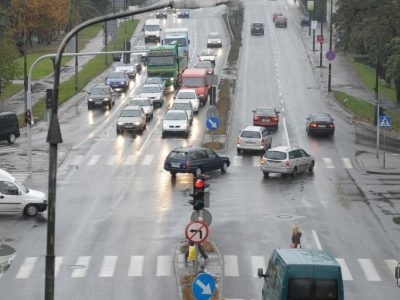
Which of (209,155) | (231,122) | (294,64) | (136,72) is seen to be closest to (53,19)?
(136,72)

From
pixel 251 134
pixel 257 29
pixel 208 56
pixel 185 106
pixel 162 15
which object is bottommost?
pixel 251 134

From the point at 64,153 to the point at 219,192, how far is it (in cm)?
1377

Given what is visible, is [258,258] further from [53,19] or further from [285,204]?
[53,19]

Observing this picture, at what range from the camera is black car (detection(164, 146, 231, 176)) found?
49719mm

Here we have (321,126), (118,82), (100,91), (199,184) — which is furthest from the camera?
(118,82)

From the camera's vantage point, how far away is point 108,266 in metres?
32.8

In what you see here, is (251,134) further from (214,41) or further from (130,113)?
(214,41)

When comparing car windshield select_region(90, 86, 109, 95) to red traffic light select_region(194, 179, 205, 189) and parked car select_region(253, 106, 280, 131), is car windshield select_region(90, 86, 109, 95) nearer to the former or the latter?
parked car select_region(253, 106, 280, 131)

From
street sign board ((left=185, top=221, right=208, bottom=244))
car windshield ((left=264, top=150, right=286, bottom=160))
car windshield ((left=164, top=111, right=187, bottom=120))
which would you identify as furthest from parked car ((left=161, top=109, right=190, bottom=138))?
street sign board ((left=185, top=221, right=208, bottom=244))

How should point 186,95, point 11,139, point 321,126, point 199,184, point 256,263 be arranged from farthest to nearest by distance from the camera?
point 186,95, point 321,126, point 11,139, point 256,263, point 199,184

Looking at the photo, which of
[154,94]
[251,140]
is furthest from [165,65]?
[251,140]

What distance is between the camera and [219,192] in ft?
151

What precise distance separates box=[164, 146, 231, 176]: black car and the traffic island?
46.5ft

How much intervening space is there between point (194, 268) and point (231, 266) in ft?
7.25
